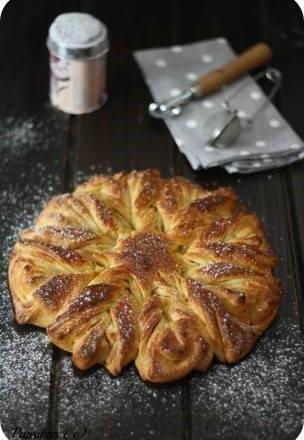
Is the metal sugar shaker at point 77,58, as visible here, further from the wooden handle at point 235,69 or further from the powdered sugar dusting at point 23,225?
the wooden handle at point 235,69

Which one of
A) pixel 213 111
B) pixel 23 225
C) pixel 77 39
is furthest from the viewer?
pixel 213 111

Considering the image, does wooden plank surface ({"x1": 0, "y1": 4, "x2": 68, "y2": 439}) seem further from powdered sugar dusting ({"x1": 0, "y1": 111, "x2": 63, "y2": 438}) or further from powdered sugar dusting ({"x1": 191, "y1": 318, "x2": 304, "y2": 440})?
powdered sugar dusting ({"x1": 191, "y1": 318, "x2": 304, "y2": 440})

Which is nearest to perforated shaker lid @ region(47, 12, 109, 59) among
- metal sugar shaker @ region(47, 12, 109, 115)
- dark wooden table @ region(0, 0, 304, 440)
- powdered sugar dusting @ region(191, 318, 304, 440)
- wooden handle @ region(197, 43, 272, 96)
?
metal sugar shaker @ region(47, 12, 109, 115)

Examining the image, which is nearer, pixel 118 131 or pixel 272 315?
pixel 272 315

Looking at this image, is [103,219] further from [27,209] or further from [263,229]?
[263,229]

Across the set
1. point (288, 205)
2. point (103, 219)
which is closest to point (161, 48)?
point (288, 205)

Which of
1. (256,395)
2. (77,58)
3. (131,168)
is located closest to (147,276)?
(256,395)

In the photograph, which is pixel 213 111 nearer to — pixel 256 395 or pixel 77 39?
pixel 77 39
